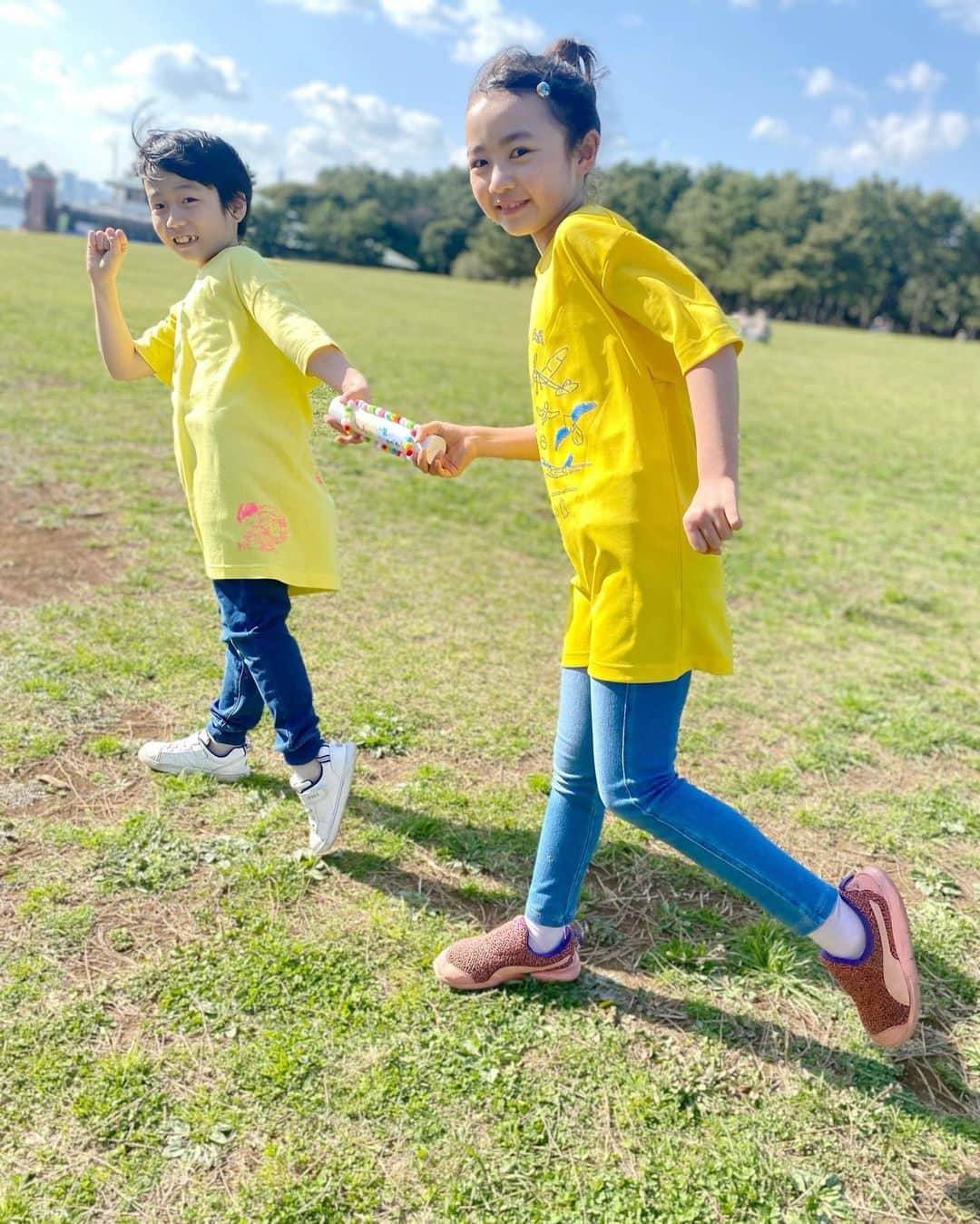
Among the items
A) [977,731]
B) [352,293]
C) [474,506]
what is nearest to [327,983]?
[977,731]

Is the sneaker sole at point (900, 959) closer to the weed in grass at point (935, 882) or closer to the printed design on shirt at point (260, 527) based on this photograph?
the weed in grass at point (935, 882)

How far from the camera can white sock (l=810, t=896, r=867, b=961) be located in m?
2.13

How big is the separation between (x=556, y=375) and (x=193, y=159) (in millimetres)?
1300

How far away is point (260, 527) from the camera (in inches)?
106

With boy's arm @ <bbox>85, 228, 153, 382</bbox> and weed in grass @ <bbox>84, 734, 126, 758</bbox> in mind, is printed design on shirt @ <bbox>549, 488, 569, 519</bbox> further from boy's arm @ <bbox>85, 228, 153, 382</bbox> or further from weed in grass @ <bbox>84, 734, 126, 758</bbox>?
weed in grass @ <bbox>84, 734, 126, 758</bbox>

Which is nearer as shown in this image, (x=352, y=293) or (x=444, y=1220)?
(x=444, y=1220)

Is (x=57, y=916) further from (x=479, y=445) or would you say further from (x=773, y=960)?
(x=773, y=960)

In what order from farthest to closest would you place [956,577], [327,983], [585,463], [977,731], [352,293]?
[352,293], [956,577], [977,731], [327,983], [585,463]

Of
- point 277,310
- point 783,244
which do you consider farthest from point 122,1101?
point 783,244

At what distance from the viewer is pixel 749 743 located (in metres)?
3.90

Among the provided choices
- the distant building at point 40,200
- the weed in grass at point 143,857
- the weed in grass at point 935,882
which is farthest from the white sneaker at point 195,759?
the distant building at point 40,200

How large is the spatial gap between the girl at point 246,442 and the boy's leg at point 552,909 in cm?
63

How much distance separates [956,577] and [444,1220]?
6024 mm

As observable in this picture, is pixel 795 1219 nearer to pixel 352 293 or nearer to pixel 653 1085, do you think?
pixel 653 1085
